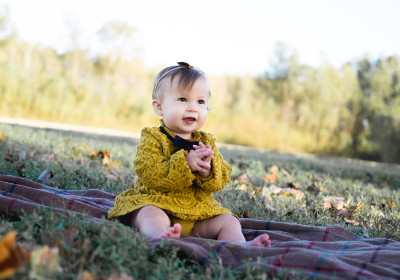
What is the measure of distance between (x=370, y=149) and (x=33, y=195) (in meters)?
17.2

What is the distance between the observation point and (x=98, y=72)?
70.4 ft

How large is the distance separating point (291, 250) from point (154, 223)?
67cm

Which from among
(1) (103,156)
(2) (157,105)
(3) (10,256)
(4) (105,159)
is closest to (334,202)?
(2) (157,105)

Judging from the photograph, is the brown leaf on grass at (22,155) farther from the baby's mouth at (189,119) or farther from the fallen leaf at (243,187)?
the baby's mouth at (189,119)

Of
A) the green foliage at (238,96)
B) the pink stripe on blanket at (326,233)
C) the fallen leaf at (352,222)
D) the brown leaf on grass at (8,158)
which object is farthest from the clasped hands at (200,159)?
the green foliage at (238,96)

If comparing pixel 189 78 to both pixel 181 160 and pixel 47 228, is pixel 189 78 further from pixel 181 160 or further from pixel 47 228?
pixel 47 228

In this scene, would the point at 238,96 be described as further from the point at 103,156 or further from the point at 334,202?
the point at 334,202

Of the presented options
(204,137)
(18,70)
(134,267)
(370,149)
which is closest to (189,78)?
(204,137)

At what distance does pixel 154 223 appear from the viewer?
6.68 ft

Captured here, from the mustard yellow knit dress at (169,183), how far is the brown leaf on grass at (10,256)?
944 millimetres

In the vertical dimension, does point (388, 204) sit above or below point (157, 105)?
below

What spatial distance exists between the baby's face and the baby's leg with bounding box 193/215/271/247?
54 centimetres

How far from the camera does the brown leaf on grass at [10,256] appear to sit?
3.97 feet

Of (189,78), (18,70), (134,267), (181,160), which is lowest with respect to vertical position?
(134,267)
